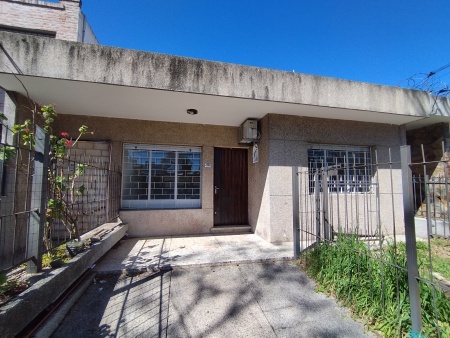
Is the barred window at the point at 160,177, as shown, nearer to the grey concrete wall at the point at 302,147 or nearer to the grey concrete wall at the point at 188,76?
the grey concrete wall at the point at 302,147

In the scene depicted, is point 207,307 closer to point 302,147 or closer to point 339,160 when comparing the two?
point 302,147

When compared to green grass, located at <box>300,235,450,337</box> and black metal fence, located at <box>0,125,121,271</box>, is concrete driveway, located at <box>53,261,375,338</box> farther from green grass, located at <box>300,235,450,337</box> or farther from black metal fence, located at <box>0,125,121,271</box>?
black metal fence, located at <box>0,125,121,271</box>

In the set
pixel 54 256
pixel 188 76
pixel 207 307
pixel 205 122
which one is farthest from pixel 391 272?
pixel 205 122

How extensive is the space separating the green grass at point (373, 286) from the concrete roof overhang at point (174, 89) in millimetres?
3075

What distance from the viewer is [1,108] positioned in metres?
4.39

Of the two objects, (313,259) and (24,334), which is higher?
(313,259)

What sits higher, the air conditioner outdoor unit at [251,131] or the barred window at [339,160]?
the air conditioner outdoor unit at [251,131]

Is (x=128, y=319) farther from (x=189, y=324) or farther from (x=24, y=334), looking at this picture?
(x=24, y=334)

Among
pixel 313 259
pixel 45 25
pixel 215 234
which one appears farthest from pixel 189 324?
pixel 45 25

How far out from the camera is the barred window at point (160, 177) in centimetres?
→ 604

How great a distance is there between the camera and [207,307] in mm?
2883

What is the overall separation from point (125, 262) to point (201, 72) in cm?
378

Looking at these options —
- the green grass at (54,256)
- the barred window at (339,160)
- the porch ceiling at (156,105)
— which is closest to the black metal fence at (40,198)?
the green grass at (54,256)

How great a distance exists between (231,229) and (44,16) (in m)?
10.0
